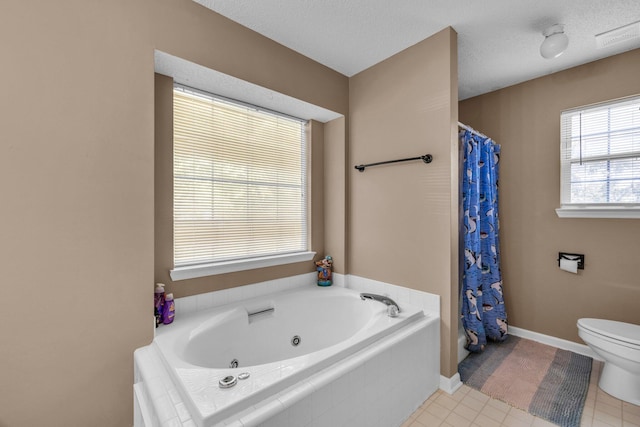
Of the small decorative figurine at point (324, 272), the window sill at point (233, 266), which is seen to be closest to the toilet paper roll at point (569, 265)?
the small decorative figurine at point (324, 272)

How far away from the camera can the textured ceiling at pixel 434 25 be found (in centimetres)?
166

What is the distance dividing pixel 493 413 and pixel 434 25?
2.46 meters

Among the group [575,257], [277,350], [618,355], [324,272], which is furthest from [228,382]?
[575,257]

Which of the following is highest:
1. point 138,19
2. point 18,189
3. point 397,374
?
point 138,19

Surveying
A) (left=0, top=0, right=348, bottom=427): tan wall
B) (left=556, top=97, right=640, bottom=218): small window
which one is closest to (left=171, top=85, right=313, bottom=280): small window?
(left=0, top=0, right=348, bottom=427): tan wall

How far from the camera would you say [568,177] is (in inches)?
93.4

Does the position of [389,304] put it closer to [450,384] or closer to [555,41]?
[450,384]

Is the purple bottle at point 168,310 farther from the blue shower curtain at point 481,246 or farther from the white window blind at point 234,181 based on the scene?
the blue shower curtain at point 481,246

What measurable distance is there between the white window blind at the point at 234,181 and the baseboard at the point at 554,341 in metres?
2.18

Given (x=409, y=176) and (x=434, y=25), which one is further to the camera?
(x=409, y=176)

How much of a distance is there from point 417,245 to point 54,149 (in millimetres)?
2142

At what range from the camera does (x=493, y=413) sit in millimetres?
1646

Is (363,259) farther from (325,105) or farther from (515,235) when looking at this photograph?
(515,235)

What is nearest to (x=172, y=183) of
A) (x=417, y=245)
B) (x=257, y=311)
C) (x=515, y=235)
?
(x=257, y=311)
